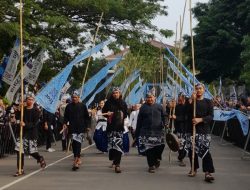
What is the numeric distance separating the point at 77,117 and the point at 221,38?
20602 mm

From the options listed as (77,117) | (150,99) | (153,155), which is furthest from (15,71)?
(153,155)

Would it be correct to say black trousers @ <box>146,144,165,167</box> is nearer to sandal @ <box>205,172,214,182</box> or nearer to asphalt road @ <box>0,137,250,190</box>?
asphalt road @ <box>0,137,250,190</box>

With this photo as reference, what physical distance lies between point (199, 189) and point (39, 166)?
16.4 feet

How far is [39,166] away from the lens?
45.8 feet

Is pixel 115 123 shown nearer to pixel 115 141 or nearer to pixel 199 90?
pixel 115 141

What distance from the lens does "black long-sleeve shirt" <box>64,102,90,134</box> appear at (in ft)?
43.9

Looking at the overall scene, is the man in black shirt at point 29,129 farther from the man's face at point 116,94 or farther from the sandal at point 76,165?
the man's face at point 116,94

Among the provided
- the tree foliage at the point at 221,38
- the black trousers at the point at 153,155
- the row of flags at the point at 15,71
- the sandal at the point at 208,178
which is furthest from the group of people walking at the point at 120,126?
the tree foliage at the point at 221,38

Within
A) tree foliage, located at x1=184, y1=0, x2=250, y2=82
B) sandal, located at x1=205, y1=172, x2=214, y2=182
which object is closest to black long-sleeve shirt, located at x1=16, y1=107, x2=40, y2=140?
sandal, located at x1=205, y1=172, x2=214, y2=182

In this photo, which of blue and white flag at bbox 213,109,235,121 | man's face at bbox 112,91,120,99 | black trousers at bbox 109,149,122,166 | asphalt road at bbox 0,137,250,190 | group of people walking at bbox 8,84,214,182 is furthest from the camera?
blue and white flag at bbox 213,109,235,121

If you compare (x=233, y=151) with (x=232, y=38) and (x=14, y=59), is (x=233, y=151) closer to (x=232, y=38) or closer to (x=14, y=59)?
(x=14, y=59)

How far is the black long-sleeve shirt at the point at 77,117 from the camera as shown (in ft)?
43.9

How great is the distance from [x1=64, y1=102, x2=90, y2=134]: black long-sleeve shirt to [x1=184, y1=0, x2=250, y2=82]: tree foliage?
19.3m

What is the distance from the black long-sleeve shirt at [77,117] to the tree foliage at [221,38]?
19283mm
